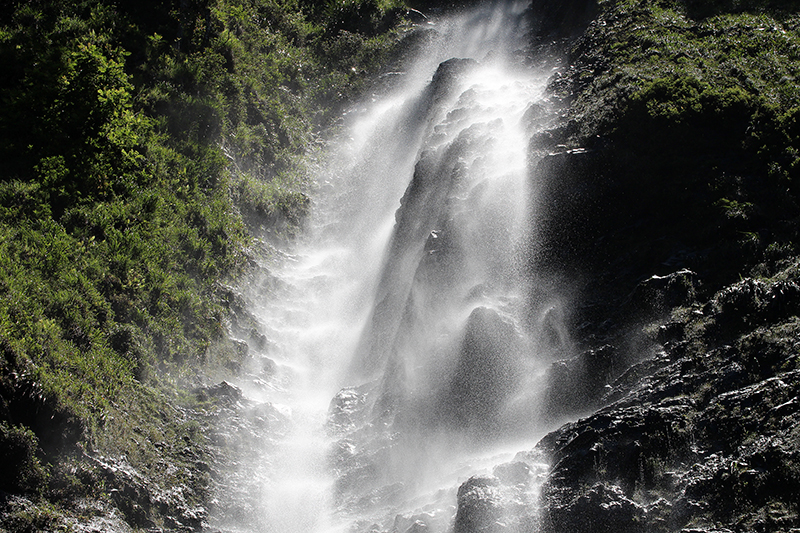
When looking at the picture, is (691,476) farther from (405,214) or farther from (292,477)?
(405,214)

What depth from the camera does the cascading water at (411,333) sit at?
12.3m

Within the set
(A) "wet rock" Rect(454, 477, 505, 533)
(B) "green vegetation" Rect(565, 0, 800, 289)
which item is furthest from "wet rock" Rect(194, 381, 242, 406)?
(B) "green vegetation" Rect(565, 0, 800, 289)

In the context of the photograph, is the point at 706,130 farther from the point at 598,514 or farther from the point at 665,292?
the point at 598,514

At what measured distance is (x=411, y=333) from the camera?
584 inches

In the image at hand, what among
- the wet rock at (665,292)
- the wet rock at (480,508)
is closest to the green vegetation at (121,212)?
the wet rock at (480,508)

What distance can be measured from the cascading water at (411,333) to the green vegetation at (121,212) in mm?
1895

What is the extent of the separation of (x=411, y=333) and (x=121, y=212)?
740cm

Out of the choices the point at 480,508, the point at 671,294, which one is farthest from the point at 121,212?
the point at 671,294

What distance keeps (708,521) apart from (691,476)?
2.24ft

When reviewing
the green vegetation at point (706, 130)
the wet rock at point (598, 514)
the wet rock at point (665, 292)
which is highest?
the green vegetation at point (706, 130)

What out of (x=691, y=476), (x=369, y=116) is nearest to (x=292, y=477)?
(x=691, y=476)

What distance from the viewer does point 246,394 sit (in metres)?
14.9

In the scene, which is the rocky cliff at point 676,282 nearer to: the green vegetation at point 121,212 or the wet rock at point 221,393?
the wet rock at point 221,393

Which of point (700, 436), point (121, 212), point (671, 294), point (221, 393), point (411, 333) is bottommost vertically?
point (700, 436)
